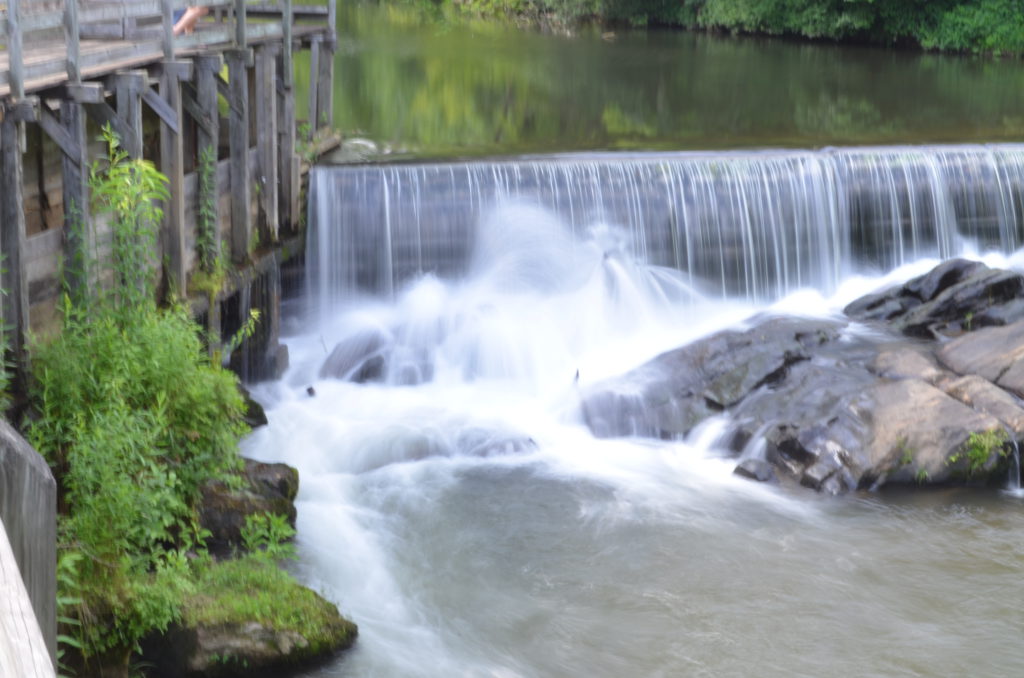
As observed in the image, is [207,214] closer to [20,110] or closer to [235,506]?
[20,110]

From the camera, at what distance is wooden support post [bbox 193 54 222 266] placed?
11000 millimetres

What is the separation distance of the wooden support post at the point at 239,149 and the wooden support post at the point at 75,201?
3.09 metres

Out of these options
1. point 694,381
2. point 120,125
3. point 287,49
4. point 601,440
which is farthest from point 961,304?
point 120,125

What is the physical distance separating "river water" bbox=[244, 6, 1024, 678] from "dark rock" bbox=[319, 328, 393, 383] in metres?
0.09

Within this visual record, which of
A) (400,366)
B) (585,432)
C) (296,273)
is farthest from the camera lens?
(296,273)

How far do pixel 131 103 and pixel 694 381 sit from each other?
585 cm

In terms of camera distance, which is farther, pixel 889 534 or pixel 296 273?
pixel 296 273

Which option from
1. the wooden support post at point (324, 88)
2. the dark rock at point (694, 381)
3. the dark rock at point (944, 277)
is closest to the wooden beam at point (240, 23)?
the wooden support post at point (324, 88)

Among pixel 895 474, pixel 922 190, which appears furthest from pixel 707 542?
pixel 922 190

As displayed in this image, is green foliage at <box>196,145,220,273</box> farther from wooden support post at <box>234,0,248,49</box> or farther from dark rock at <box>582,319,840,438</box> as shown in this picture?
dark rock at <box>582,319,840,438</box>

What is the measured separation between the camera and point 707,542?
953 cm

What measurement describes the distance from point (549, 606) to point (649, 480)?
240 centimetres

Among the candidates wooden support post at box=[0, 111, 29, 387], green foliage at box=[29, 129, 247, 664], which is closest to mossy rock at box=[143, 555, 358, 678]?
green foliage at box=[29, 129, 247, 664]

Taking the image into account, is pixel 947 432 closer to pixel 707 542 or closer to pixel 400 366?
pixel 707 542
